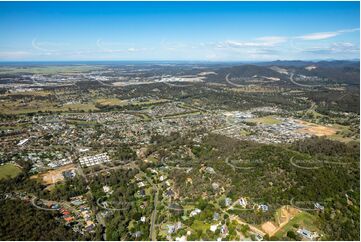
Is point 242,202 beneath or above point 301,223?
above

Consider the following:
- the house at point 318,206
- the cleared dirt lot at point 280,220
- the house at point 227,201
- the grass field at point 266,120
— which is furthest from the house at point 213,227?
the grass field at point 266,120

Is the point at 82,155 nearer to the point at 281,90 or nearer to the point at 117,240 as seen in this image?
the point at 117,240

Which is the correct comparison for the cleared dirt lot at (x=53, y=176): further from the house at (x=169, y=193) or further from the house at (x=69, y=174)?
the house at (x=169, y=193)

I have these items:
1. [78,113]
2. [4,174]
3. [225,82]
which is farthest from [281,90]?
[4,174]

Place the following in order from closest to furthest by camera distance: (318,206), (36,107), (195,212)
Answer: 1. (195,212)
2. (318,206)
3. (36,107)

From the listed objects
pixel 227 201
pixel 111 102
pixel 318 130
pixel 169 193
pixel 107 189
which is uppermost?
pixel 318 130

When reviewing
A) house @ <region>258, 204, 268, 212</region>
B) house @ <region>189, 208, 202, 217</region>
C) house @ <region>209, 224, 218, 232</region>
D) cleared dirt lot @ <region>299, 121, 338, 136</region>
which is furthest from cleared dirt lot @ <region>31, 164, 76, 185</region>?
cleared dirt lot @ <region>299, 121, 338, 136</region>

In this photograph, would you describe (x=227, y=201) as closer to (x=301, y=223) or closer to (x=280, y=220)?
(x=280, y=220)

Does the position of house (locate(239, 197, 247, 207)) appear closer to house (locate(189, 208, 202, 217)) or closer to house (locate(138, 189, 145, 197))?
house (locate(189, 208, 202, 217))

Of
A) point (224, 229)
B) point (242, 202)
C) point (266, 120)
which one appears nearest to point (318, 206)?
point (242, 202)
